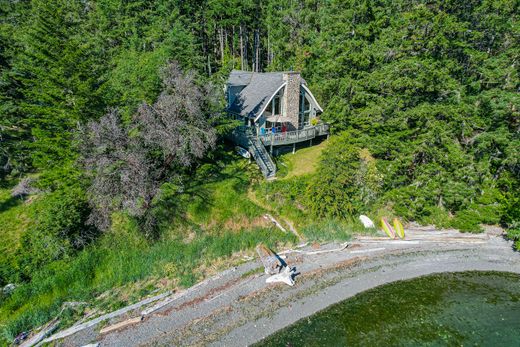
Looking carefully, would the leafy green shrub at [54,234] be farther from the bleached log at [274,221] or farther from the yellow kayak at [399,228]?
the yellow kayak at [399,228]

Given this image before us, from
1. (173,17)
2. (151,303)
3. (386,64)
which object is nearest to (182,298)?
(151,303)

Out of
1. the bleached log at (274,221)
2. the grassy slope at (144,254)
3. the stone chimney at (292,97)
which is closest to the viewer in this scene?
the grassy slope at (144,254)

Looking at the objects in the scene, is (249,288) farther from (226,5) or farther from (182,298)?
(226,5)

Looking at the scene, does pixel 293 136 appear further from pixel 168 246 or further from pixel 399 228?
pixel 168 246

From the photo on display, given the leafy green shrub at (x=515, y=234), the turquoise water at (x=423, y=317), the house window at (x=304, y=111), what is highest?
the house window at (x=304, y=111)

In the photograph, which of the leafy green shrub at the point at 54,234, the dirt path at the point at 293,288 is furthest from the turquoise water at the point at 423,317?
the leafy green shrub at the point at 54,234

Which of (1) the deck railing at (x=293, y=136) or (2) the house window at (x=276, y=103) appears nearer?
(1) the deck railing at (x=293, y=136)

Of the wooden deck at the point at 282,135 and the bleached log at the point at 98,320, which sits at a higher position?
the wooden deck at the point at 282,135
